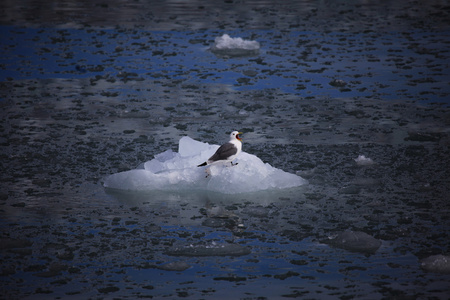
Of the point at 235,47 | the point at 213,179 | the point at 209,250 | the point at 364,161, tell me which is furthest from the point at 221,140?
the point at 235,47

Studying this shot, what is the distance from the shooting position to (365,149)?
756 cm

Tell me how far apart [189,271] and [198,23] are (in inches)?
412

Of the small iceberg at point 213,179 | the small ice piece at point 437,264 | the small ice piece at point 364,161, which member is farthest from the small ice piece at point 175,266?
the small ice piece at point 364,161

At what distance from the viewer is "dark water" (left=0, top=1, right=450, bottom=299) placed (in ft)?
16.2

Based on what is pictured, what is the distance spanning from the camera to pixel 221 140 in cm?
792

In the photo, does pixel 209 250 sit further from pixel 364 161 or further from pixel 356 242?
pixel 364 161

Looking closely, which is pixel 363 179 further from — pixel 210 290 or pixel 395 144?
pixel 210 290

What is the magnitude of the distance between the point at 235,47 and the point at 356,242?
7.33 m

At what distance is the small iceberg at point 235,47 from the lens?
1214cm

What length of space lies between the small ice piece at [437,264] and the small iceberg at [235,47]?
7619 mm

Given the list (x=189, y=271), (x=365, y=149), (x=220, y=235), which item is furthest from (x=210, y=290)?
(x=365, y=149)

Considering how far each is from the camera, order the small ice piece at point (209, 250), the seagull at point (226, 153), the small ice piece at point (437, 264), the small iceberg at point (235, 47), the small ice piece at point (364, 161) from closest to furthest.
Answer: the small ice piece at point (437, 264)
the small ice piece at point (209, 250)
the seagull at point (226, 153)
the small ice piece at point (364, 161)
the small iceberg at point (235, 47)

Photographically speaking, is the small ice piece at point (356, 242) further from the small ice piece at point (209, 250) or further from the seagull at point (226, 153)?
the seagull at point (226, 153)

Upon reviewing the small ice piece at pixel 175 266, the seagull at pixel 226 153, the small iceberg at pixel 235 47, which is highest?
the small iceberg at pixel 235 47
